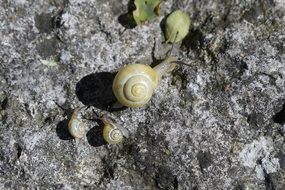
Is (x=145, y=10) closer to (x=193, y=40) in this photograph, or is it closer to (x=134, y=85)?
(x=193, y=40)

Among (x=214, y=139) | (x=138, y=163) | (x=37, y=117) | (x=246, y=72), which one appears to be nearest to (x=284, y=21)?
(x=246, y=72)

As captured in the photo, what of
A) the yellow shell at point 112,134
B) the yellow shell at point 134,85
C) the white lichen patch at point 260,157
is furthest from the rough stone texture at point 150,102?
the yellow shell at point 134,85

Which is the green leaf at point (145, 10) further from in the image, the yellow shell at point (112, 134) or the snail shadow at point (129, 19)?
the yellow shell at point (112, 134)

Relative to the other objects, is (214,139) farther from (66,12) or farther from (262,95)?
(66,12)

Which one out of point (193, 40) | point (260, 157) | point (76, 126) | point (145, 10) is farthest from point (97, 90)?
point (260, 157)

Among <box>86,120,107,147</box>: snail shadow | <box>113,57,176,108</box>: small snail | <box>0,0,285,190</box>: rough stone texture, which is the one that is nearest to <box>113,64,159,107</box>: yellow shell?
<box>113,57,176,108</box>: small snail
